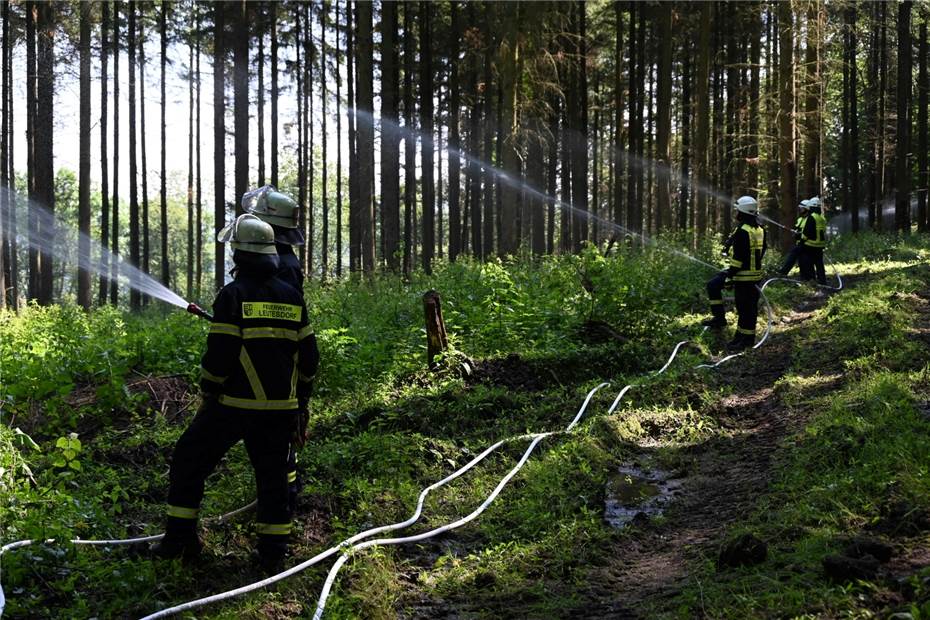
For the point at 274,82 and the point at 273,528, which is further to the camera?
the point at 274,82

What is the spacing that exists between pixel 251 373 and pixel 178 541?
3.68ft

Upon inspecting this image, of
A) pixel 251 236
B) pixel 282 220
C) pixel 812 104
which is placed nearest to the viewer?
pixel 251 236

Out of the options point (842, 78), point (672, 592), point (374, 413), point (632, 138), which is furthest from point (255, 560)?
point (842, 78)

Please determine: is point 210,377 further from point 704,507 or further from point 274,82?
point 274,82

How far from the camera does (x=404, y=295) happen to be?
14812mm

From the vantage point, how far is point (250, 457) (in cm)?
494

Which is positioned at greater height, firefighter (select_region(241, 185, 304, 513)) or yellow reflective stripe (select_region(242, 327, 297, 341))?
firefighter (select_region(241, 185, 304, 513))

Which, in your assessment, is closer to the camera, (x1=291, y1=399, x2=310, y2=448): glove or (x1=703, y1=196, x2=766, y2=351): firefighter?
(x1=291, y1=399, x2=310, y2=448): glove

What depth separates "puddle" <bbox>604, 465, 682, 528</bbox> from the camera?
5797 mm

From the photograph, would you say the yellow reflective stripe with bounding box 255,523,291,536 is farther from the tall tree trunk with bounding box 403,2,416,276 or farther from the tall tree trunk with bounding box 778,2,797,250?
the tall tree trunk with bounding box 403,2,416,276

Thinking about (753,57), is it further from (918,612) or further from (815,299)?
(918,612)

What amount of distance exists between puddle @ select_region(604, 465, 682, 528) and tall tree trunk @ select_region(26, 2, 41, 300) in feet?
69.4

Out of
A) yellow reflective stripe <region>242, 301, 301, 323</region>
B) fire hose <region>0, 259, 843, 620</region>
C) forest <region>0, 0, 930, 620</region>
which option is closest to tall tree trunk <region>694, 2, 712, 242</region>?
forest <region>0, 0, 930, 620</region>

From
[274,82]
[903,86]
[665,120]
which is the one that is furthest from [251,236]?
[903,86]
